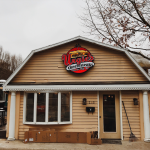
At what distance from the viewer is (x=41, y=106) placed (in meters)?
7.48

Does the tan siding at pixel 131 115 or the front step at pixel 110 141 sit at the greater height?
the tan siding at pixel 131 115

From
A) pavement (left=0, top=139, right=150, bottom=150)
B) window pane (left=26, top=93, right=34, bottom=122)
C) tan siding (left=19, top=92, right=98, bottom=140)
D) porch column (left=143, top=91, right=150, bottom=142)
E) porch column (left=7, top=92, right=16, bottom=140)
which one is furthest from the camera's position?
window pane (left=26, top=93, right=34, bottom=122)

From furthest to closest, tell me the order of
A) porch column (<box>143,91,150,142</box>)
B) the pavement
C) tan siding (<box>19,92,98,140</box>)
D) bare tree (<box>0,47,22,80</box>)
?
bare tree (<box>0,47,22,80</box>) → tan siding (<box>19,92,98,140</box>) → porch column (<box>143,91,150,142</box>) → the pavement

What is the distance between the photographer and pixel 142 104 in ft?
24.1

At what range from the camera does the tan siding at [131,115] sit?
7.26 metres

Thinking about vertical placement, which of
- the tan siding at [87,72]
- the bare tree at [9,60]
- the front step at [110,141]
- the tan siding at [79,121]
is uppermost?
the bare tree at [9,60]

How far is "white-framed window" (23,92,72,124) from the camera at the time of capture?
24.3 feet

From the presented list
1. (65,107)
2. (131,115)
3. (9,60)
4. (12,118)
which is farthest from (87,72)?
(9,60)

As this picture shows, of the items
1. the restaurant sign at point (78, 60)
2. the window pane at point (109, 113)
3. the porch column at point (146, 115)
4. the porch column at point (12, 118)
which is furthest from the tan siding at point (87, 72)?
the window pane at point (109, 113)

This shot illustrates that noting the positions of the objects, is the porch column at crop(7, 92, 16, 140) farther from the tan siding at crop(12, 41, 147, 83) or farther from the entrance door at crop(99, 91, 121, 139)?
the entrance door at crop(99, 91, 121, 139)

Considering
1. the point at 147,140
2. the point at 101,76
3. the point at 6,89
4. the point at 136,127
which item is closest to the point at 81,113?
the point at 101,76

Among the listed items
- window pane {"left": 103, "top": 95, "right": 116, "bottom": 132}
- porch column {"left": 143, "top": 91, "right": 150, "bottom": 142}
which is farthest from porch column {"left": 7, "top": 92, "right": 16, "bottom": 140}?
porch column {"left": 143, "top": 91, "right": 150, "bottom": 142}

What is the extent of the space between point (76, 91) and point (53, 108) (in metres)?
1.35

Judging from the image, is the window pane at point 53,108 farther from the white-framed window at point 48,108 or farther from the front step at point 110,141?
the front step at point 110,141
